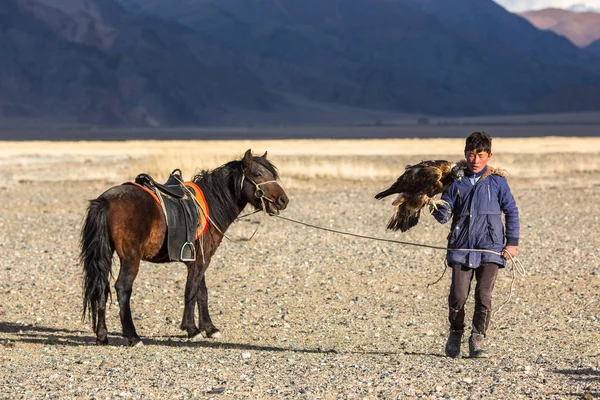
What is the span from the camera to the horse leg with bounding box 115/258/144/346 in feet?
28.1

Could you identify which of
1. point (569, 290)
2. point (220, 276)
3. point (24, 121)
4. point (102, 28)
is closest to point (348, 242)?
point (220, 276)

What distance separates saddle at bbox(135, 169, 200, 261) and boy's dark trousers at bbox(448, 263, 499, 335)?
7.57 feet

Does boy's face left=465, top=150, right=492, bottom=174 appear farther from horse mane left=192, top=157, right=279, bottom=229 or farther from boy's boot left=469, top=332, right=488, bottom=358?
horse mane left=192, top=157, right=279, bottom=229

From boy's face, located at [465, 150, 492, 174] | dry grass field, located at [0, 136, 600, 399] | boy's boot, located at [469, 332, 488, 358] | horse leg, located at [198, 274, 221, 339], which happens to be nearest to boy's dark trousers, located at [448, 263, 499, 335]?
boy's boot, located at [469, 332, 488, 358]

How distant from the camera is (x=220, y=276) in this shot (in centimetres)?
1299

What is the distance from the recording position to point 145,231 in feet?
28.3

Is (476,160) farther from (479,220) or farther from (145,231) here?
(145,231)

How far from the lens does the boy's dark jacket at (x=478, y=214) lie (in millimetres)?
7820

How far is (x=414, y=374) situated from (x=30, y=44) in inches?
5728

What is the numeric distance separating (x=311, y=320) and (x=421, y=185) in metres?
2.85

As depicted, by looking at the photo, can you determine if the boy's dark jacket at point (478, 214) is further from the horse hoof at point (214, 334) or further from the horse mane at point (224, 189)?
the horse hoof at point (214, 334)

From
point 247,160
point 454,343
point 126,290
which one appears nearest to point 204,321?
point 126,290

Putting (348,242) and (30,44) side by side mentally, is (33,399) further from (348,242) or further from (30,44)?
(30,44)

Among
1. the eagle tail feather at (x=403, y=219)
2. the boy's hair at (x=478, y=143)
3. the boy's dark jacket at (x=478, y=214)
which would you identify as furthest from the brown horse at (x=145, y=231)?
the boy's hair at (x=478, y=143)
